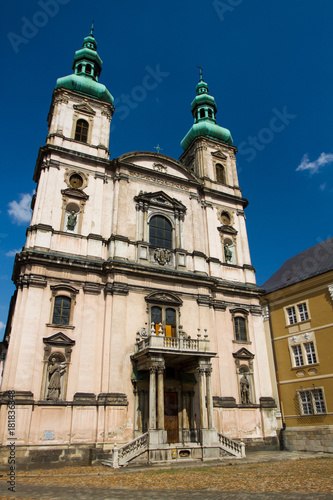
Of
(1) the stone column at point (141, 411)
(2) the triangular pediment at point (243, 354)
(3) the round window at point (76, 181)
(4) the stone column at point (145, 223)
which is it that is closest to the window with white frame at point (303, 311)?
(2) the triangular pediment at point (243, 354)

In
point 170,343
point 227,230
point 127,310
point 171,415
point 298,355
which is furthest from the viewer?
point 227,230

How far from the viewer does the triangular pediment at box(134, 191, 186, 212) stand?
2534 cm

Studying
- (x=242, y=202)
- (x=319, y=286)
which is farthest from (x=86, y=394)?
(x=242, y=202)

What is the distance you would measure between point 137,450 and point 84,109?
71.5ft

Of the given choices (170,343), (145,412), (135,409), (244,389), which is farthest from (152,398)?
(244,389)

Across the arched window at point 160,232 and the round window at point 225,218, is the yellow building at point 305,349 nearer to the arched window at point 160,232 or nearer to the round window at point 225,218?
the round window at point 225,218

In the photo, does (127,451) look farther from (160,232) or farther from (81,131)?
(81,131)

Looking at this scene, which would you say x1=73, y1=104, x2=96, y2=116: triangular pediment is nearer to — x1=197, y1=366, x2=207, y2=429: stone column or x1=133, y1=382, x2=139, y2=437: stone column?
x1=133, y1=382, x2=139, y2=437: stone column

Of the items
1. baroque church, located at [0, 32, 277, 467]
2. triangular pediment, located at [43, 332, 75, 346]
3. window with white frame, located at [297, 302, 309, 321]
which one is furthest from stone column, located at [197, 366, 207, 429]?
window with white frame, located at [297, 302, 309, 321]

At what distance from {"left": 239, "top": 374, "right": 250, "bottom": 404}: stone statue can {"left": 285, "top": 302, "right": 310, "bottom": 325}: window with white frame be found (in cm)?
468

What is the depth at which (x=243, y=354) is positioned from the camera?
24.1 m

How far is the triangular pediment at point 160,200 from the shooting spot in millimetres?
25344

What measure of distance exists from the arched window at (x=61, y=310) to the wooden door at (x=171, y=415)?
6.76 metres

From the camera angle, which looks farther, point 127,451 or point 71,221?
point 71,221
